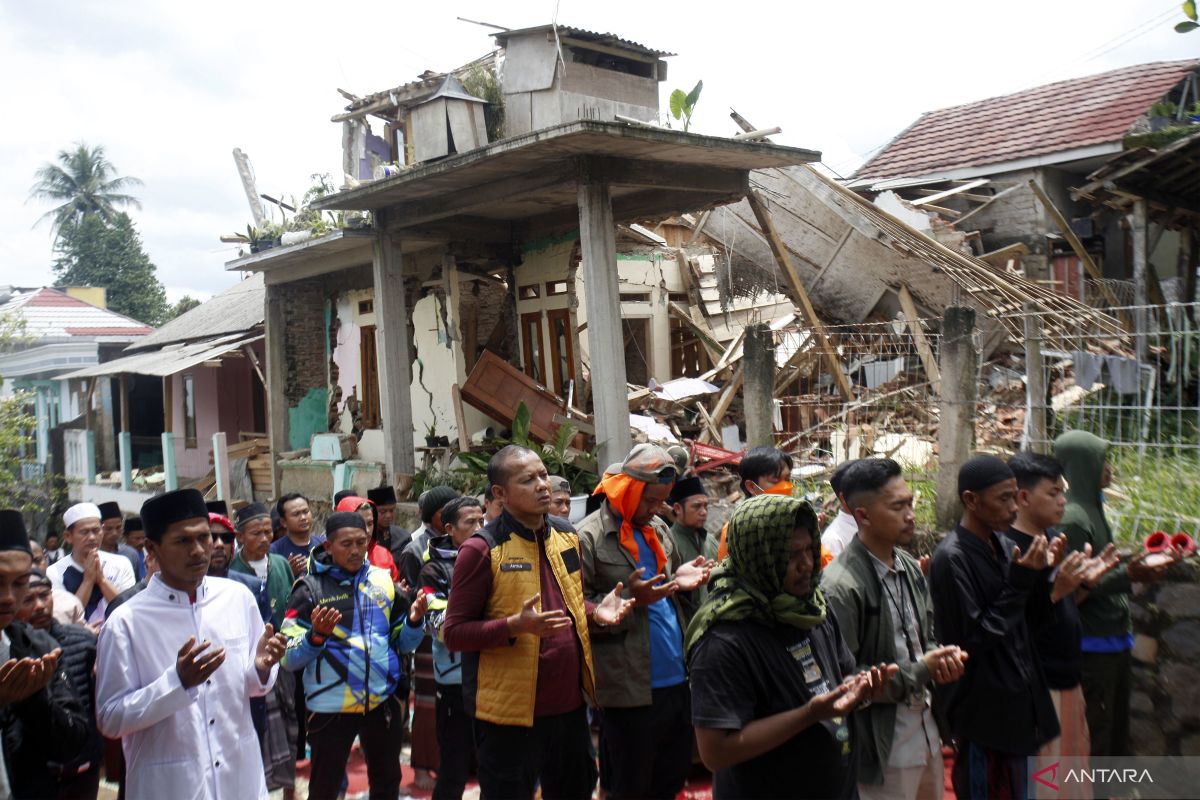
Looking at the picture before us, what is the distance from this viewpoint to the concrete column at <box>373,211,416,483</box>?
11.0 meters

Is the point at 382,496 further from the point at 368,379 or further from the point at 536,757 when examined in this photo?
the point at 368,379

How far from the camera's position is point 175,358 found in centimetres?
1652

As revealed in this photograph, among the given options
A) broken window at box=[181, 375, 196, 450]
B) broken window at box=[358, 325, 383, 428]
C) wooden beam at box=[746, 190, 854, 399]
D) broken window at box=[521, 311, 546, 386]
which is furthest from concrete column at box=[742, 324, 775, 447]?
broken window at box=[181, 375, 196, 450]

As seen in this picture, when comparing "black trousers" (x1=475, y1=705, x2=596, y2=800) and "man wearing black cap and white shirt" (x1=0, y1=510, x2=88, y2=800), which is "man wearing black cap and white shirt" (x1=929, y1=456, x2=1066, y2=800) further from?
"man wearing black cap and white shirt" (x1=0, y1=510, x2=88, y2=800)

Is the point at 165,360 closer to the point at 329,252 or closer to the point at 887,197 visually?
the point at 329,252

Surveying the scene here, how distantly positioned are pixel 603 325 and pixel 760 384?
7.20 feet

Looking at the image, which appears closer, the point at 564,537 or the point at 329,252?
the point at 564,537

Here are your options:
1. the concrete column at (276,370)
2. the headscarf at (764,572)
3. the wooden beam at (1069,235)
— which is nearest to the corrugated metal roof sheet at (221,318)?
the concrete column at (276,370)

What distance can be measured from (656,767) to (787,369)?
8032 mm

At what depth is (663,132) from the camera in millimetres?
8117

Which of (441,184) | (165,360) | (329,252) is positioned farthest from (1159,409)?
(165,360)

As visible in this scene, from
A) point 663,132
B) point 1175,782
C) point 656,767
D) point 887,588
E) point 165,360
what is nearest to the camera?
point 887,588

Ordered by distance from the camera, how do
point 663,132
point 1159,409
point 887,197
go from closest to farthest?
point 1159,409, point 663,132, point 887,197

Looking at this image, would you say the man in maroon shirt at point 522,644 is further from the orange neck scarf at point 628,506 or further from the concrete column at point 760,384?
the concrete column at point 760,384
